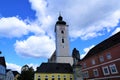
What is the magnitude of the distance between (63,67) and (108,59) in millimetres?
24155

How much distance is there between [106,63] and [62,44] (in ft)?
102

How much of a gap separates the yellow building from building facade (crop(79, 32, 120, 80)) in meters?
10.3

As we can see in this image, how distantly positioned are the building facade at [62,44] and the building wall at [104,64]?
57.3 ft

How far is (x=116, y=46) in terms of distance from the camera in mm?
27047

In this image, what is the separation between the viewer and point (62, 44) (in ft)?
195

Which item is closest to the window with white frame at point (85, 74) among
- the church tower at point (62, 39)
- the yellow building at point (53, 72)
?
the yellow building at point (53, 72)

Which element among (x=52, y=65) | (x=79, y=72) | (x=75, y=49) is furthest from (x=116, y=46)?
(x=52, y=65)

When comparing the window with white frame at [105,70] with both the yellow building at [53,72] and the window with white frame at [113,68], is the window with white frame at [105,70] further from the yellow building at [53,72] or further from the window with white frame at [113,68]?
the yellow building at [53,72]

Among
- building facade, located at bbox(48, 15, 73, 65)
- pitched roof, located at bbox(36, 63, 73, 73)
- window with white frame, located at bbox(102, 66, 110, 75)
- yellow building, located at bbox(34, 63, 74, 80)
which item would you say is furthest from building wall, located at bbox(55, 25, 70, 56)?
window with white frame, located at bbox(102, 66, 110, 75)

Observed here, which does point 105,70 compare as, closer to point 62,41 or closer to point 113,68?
point 113,68

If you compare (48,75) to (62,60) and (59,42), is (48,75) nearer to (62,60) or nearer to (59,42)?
(62,60)

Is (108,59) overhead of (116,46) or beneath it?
beneath

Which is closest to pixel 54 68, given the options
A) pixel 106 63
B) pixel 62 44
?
pixel 62 44

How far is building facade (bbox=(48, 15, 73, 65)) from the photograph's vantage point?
56500mm
